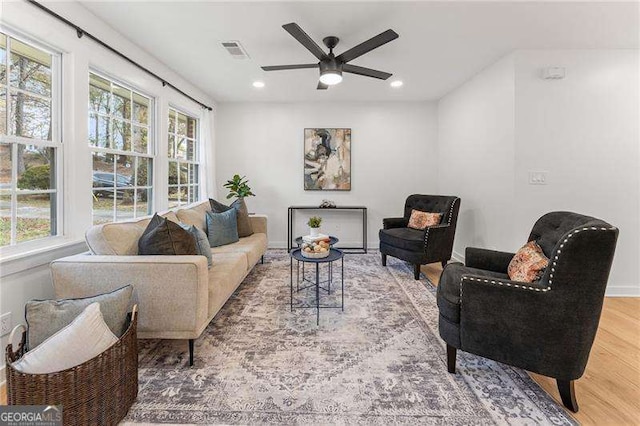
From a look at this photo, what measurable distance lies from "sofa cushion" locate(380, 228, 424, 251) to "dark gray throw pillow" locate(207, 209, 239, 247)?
6.30 ft

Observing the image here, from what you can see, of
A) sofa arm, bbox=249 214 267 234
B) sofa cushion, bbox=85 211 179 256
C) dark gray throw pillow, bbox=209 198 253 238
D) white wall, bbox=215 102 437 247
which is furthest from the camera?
white wall, bbox=215 102 437 247

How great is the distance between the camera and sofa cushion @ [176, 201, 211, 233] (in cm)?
330

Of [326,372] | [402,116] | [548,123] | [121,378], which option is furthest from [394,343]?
[402,116]

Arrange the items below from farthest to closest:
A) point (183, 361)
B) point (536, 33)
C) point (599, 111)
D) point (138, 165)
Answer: point (138, 165) < point (599, 111) < point (536, 33) < point (183, 361)

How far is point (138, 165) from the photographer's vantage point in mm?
3330

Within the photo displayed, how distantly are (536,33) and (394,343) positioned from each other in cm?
296

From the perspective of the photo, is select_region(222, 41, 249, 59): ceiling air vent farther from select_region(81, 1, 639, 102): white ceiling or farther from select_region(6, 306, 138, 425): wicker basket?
select_region(6, 306, 138, 425): wicker basket

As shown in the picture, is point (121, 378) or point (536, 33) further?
point (536, 33)

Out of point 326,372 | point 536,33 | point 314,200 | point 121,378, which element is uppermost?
point 536,33

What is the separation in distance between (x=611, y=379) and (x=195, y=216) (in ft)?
12.1

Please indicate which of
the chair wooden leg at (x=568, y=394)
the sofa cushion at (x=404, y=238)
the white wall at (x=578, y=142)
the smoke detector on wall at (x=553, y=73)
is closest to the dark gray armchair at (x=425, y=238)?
the sofa cushion at (x=404, y=238)

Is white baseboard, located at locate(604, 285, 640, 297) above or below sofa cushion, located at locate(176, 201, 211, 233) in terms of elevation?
below

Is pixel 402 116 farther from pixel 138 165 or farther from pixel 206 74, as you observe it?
pixel 138 165

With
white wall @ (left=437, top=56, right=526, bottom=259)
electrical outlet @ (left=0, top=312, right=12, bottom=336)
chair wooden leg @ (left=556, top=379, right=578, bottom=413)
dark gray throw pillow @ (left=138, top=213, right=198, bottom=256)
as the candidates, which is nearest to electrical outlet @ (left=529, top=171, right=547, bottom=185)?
white wall @ (left=437, top=56, right=526, bottom=259)
